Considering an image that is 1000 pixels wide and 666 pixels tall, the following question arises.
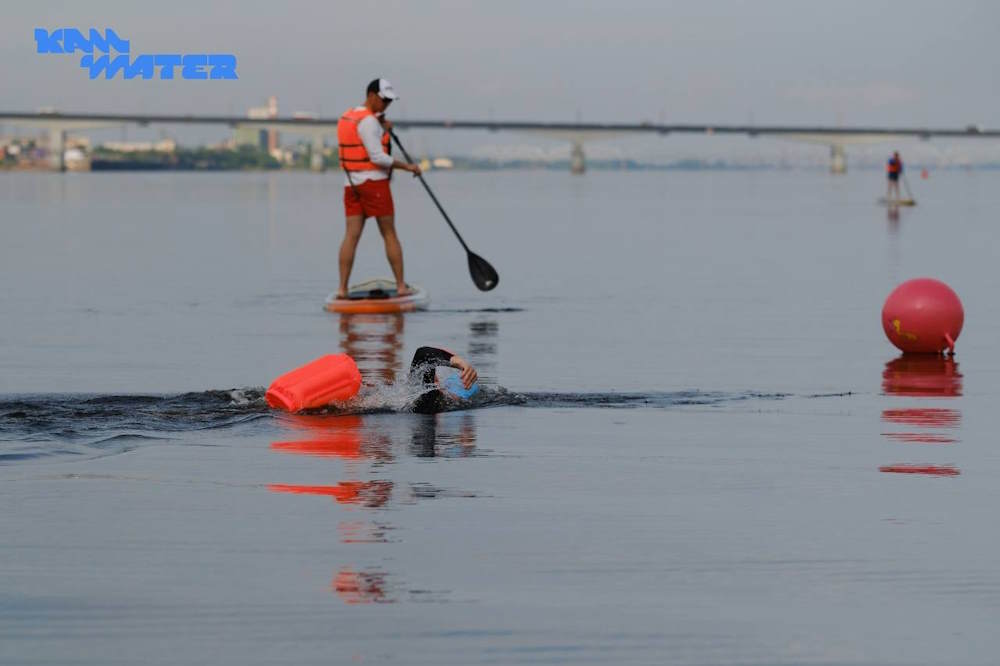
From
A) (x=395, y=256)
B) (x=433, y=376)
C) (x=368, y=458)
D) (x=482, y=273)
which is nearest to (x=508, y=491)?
(x=368, y=458)

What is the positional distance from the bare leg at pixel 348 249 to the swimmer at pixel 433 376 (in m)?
6.78

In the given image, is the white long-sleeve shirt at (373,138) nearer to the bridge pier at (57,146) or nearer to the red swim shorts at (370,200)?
the red swim shorts at (370,200)

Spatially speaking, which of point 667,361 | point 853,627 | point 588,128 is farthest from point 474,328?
point 588,128

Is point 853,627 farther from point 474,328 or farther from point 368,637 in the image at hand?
point 474,328

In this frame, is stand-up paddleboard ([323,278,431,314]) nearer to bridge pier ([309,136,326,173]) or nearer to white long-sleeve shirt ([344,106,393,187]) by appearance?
white long-sleeve shirt ([344,106,393,187])

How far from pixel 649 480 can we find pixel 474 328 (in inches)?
291

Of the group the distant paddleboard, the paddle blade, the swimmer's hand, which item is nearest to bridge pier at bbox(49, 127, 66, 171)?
the distant paddleboard

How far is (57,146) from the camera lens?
161 m

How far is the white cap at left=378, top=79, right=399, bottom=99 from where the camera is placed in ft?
54.9

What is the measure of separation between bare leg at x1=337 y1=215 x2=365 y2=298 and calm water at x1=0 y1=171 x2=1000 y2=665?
0.70m

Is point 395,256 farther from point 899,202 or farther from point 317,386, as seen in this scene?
point 899,202

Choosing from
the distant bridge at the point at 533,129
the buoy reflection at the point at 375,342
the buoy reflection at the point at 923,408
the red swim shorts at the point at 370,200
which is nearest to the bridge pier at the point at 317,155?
the distant bridge at the point at 533,129

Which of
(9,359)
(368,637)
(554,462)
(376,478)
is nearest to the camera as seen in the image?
(368,637)

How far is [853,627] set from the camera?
17.5ft
